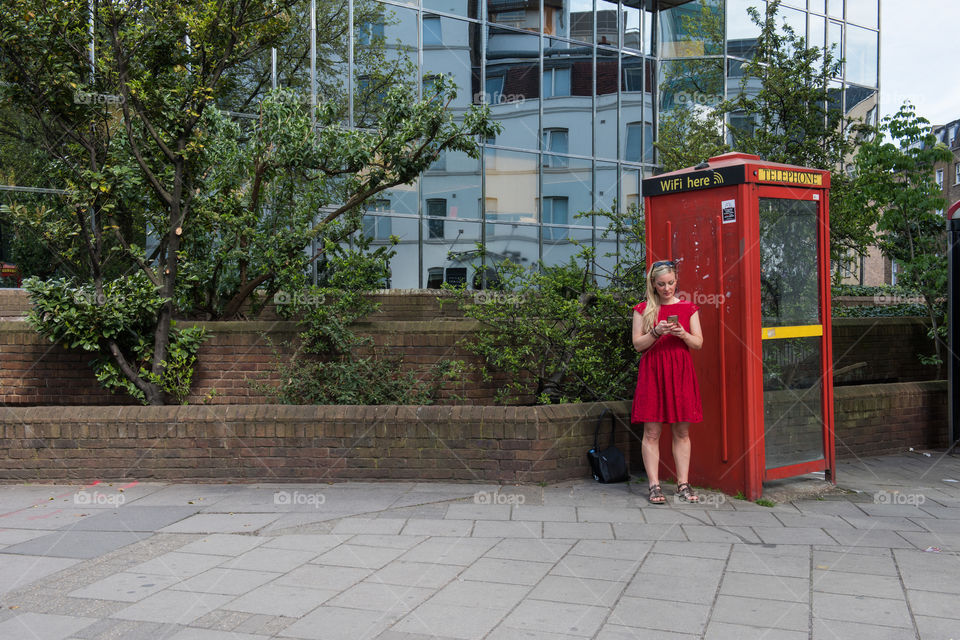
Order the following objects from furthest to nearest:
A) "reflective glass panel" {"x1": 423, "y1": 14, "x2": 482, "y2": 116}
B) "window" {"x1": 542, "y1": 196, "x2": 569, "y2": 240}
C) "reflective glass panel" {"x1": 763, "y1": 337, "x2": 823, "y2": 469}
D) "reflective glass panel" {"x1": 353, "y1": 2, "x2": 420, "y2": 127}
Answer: "window" {"x1": 542, "y1": 196, "x2": 569, "y2": 240} < "reflective glass panel" {"x1": 423, "y1": 14, "x2": 482, "y2": 116} < "reflective glass panel" {"x1": 353, "y1": 2, "x2": 420, "y2": 127} < "reflective glass panel" {"x1": 763, "y1": 337, "x2": 823, "y2": 469}

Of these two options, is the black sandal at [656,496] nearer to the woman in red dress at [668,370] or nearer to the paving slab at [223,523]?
the woman in red dress at [668,370]

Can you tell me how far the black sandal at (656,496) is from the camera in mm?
6166

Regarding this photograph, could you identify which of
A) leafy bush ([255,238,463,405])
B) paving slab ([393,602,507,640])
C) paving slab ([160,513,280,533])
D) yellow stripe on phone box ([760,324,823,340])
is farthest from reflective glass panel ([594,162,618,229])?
paving slab ([393,602,507,640])

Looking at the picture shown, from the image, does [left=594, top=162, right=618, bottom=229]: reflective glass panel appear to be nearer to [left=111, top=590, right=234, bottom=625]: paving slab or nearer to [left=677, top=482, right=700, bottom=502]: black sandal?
[left=677, top=482, right=700, bottom=502]: black sandal

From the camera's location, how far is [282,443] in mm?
6992

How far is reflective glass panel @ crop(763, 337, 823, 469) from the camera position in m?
6.36

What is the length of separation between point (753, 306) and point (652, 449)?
1368 millimetres

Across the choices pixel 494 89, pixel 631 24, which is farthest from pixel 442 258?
pixel 631 24

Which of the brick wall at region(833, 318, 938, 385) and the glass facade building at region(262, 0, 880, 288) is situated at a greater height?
the glass facade building at region(262, 0, 880, 288)

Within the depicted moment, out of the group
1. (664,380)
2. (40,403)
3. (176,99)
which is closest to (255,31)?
(176,99)

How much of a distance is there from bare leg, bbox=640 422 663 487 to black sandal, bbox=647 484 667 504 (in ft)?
0.24

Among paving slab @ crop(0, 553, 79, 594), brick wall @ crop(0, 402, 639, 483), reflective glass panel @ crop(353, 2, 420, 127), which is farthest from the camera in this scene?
reflective glass panel @ crop(353, 2, 420, 127)

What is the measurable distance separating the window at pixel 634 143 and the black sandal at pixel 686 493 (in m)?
16.7

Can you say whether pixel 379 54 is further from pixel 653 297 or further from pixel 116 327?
pixel 653 297
